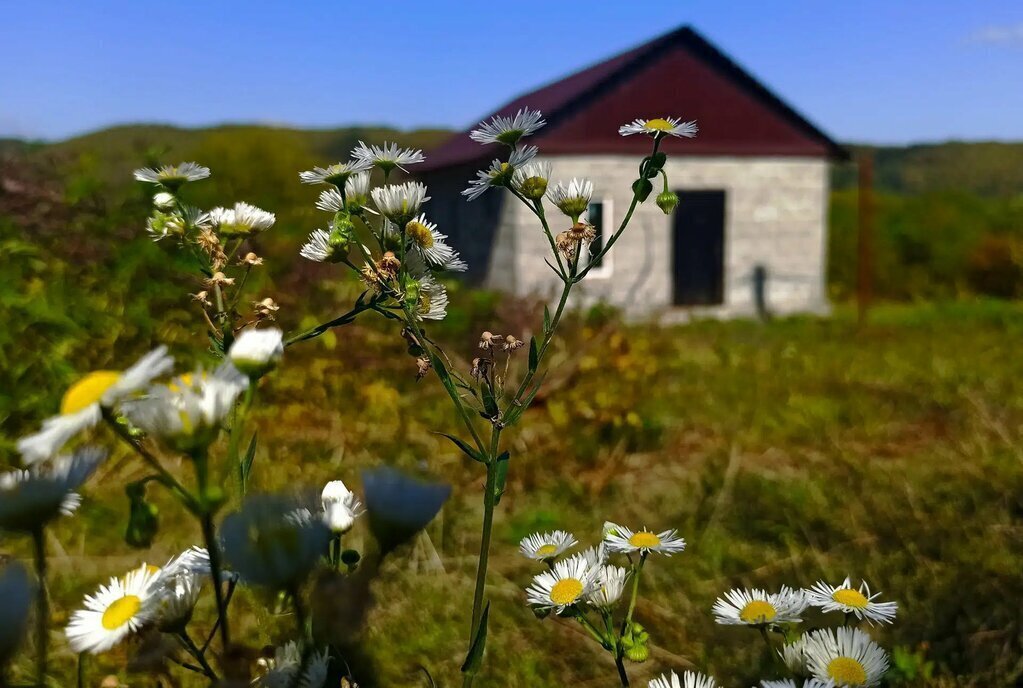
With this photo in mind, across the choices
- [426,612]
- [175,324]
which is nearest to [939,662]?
[426,612]

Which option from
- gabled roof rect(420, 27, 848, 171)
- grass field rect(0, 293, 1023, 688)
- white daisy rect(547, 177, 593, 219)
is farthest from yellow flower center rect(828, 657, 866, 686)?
gabled roof rect(420, 27, 848, 171)

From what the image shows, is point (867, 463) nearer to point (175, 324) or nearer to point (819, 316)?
point (175, 324)

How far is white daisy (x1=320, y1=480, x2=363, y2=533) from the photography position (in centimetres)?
76

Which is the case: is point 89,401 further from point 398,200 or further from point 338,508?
point 398,200

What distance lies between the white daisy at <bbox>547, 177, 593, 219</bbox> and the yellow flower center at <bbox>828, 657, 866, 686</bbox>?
665mm

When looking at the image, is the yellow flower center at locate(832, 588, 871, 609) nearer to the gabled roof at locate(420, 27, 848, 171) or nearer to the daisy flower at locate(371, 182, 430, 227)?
the daisy flower at locate(371, 182, 430, 227)

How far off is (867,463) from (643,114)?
7.35 m

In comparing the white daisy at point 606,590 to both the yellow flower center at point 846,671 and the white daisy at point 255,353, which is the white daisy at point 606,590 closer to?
the yellow flower center at point 846,671

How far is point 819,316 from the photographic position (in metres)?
10.3

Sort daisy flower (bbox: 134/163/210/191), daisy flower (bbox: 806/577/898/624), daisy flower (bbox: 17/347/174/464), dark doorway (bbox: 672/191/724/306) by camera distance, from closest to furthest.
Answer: daisy flower (bbox: 17/347/174/464), daisy flower (bbox: 806/577/898/624), daisy flower (bbox: 134/163/210/191), dark doorway (bbox: 672/191/724/306)

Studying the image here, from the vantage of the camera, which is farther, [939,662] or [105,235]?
→ [105,235]

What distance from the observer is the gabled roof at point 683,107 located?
31.5 ft

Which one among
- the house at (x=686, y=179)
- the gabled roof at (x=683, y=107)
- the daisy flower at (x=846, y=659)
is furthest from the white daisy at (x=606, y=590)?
the gabled roof at (x=683, y=107)

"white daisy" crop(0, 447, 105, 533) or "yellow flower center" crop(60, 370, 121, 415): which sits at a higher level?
"yellow flower center" crop(60, 370, 121, 415)
